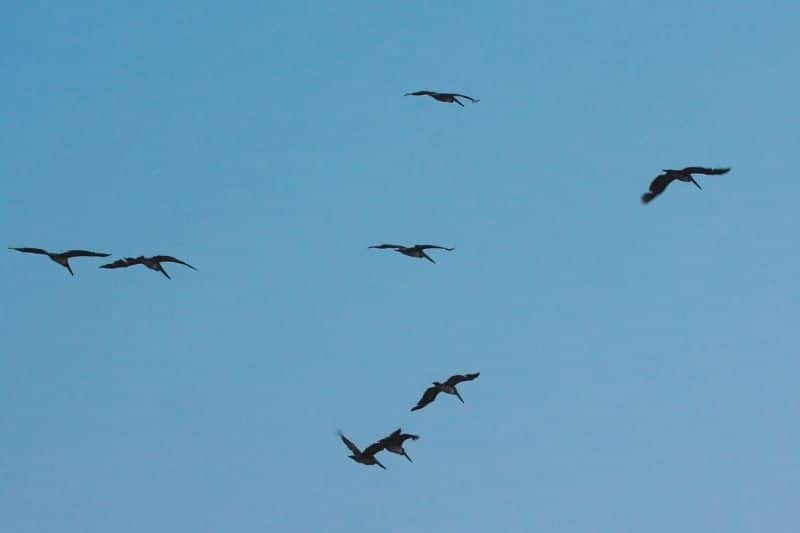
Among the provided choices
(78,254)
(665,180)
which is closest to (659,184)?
(665,180)

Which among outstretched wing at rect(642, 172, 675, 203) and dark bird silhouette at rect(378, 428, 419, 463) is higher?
outstretched wing at rect(642, 172, 675, 203)

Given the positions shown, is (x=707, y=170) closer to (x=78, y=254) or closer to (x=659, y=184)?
(x=659, y=184)

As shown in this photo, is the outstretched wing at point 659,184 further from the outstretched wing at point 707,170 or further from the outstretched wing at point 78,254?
the outstretched wing at point 78,254

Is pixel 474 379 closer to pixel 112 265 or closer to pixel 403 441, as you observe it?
pixel 403 441

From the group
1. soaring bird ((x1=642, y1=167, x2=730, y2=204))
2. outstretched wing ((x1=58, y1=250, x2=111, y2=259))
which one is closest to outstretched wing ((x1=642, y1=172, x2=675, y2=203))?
soaring bird ((x1=642, y1=167, x2=730, y2=204))

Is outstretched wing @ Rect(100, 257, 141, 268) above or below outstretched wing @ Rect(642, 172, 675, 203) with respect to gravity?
below

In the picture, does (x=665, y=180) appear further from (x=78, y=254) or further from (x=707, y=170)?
(x=78, y=254)

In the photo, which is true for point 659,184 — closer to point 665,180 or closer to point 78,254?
point 665,180

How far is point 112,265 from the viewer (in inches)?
4459

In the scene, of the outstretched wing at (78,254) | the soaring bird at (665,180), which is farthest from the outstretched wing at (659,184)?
the outstretched wing at (78,254)

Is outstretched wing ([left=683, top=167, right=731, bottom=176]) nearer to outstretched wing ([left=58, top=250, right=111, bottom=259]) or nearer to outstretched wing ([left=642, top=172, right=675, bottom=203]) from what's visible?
outstretched wing ([left=642, top=172, right=675, bottom=203])

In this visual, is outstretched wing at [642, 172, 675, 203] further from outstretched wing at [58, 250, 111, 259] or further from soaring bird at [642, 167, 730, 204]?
outstretched wing at [58, 250, 111, 259]

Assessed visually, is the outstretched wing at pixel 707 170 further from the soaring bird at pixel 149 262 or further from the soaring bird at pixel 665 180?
the soaring bird at pixel 149 262

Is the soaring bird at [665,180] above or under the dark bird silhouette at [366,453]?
above
